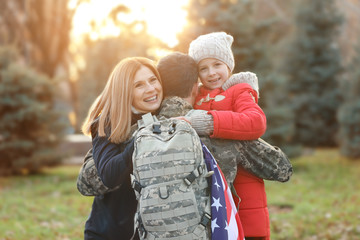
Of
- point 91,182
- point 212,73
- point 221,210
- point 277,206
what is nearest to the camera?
point 221,210

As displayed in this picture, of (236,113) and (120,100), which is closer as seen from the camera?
(236,113)

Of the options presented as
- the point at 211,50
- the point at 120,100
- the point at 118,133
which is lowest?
the point at 118,133

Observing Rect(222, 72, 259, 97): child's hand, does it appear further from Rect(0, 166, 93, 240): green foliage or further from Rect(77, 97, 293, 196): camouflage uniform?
Rect(0, 166, 93, 240): green foliage

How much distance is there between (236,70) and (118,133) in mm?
8967

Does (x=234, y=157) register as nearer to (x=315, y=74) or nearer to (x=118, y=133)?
(x=118, y=133)

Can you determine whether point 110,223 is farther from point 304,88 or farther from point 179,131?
point 304,88

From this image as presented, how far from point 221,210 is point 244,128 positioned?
0.51m

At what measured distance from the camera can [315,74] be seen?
17.9 m

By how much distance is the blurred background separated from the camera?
36.7ft

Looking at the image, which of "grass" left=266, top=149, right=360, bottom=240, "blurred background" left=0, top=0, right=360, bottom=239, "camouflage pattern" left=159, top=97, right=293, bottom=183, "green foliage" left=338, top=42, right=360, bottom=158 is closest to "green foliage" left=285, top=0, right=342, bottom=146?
"blurred background" left=0, top=0, right=360, bottom=239

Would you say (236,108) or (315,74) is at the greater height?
(236,108)

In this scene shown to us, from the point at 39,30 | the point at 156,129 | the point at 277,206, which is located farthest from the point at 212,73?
the point at 39,30

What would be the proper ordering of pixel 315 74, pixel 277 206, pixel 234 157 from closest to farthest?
pixel 234 157, pixel 277 206, pixel 315 74

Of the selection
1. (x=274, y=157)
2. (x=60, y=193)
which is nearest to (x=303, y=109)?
(x=60, y=193)
